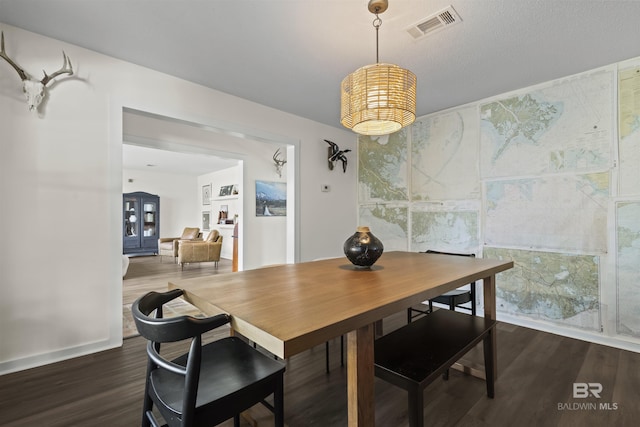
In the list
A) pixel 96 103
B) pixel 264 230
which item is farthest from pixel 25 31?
pixel 264 230

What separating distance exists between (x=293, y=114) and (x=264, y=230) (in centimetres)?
215

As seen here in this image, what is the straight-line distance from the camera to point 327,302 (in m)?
1.09

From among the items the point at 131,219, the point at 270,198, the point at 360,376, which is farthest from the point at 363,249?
the point at 131,219

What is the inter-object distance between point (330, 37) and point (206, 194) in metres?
7.60

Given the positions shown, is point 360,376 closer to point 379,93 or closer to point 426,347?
point 426,347

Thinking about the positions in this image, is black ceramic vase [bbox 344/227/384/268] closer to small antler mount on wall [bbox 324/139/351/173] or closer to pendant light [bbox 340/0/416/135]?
pendant light [bbox 340/0/416/135]

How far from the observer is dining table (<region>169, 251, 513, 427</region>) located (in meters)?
0.86

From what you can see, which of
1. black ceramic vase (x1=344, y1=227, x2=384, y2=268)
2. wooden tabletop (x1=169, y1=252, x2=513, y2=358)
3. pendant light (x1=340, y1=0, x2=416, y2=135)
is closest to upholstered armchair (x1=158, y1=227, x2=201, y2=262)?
wooden tabletop (x1=169, y1=252, x2=513, y2=358)

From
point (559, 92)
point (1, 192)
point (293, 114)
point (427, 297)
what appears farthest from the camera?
point (293, 114)

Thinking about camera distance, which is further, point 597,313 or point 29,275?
point 597,313

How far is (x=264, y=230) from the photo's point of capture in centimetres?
509

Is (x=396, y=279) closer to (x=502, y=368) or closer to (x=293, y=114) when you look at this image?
(x=502, y=368)

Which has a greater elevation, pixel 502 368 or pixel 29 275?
pixel 29 275

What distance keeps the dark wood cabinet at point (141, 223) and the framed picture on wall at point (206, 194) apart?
124 cm
